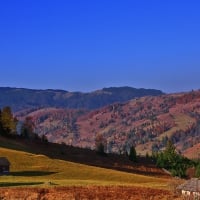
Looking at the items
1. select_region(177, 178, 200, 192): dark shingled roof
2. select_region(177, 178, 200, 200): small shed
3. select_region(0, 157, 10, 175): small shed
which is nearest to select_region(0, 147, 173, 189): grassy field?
select_region(0, 157, 10, 175): small shed

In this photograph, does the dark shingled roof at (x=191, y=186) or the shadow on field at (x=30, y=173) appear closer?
the dark shingled roof at (x=191, y=186)

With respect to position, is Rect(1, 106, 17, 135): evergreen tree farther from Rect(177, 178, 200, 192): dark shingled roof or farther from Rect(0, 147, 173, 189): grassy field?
Rect(177, 178, 200, 192): dark shingled roof

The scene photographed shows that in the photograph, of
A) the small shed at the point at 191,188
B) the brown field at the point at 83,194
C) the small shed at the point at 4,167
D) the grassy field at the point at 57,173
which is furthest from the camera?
the small shed at the point at 4,167

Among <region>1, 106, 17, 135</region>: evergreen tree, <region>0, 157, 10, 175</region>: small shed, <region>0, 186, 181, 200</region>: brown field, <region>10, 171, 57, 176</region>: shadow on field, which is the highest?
<region>1, 106, 17, 135</region>: evergreen tree

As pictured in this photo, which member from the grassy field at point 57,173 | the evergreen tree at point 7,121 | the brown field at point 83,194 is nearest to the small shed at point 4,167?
the grassy field at point 57,173

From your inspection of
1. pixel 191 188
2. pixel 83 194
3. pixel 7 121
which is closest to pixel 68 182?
pixel 83 194

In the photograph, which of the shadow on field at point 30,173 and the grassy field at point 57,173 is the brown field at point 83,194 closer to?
the grassy field at point 57,173

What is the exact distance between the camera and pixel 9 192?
65750mm

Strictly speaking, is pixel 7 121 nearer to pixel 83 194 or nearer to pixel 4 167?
pixel 4 167

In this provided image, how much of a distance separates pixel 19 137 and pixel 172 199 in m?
139

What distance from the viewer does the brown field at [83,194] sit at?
208 feet

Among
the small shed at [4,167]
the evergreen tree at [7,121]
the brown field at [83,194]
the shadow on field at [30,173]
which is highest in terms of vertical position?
the evergreen tree at [7,121]

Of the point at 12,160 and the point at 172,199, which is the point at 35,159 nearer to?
the point at 12,160

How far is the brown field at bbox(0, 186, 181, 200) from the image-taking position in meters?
63.2
